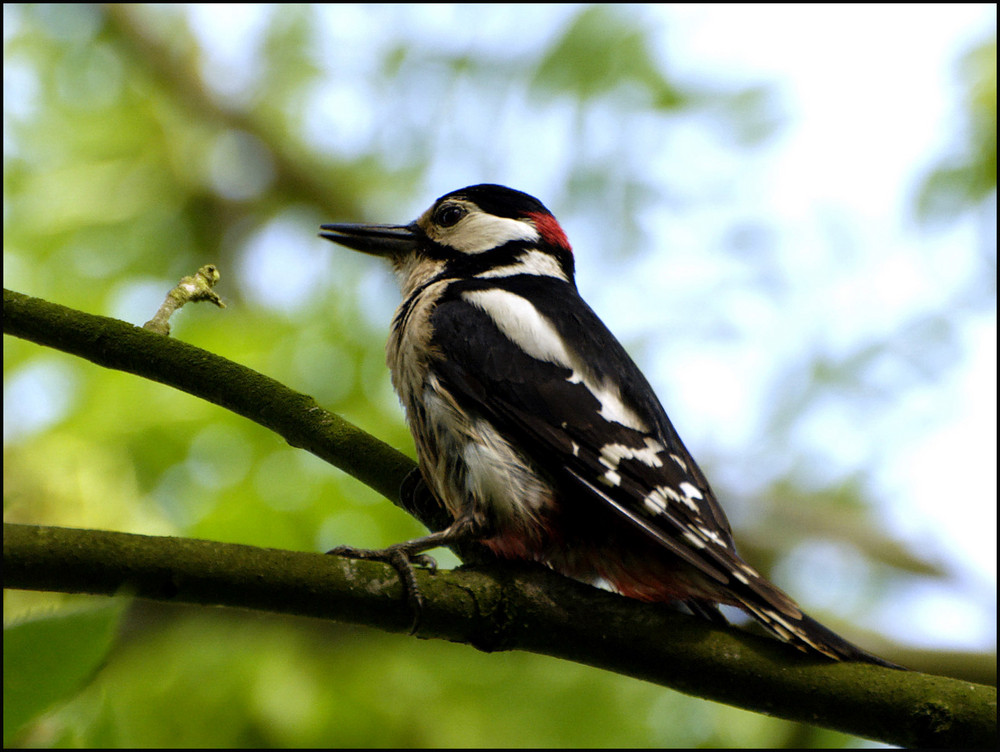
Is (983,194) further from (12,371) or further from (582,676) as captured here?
(12,371)

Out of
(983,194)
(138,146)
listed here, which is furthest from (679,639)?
(138,146)

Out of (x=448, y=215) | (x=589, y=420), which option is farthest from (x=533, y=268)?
(x=589, y=420)

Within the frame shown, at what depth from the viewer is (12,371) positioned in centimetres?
403

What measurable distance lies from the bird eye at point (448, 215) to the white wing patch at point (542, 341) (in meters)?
0.71

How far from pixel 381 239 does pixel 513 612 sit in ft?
6.34

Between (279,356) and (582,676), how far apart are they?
1858mm

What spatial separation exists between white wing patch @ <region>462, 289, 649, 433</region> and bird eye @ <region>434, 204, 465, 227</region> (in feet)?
2.32

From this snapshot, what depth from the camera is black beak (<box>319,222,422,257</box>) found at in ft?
12.0

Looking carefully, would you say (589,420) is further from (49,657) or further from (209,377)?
(49,657)

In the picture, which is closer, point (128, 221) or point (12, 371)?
point (12, 371)

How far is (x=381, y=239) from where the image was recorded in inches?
144

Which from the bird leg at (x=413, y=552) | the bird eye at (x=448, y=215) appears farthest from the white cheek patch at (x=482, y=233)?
the bird leg at (x=413, y=552)

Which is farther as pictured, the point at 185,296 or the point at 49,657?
the point at 185,296

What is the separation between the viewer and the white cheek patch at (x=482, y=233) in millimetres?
3637
